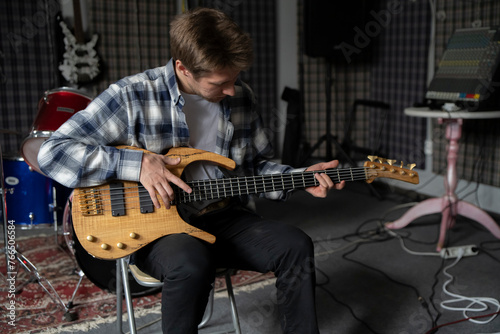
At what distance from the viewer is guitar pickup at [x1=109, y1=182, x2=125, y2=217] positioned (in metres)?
1.34

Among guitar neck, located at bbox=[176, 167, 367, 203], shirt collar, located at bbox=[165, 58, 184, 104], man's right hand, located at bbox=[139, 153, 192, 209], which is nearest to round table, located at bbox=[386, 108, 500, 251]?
guitar neck, located at bbox=[176, 167, 367, 203]

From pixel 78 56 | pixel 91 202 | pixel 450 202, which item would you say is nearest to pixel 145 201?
pixel 91 202

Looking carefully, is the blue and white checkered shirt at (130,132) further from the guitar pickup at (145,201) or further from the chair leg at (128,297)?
the chair leg at (128,297)

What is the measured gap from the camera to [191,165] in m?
1.48

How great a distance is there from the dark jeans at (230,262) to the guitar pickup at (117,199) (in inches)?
5.0

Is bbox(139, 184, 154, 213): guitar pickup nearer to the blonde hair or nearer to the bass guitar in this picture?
the bass guitar

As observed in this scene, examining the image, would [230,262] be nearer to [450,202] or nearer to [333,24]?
[450,202]

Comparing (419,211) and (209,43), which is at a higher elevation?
(209,43)

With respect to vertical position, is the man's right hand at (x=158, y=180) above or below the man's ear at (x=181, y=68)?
below

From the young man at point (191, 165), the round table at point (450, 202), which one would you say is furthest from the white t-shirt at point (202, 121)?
the round table at point (450, 202)

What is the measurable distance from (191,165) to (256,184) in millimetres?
203

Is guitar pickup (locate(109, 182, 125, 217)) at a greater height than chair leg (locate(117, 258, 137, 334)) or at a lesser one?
greater

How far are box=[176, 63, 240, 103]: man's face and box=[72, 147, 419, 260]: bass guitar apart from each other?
0.17 meters

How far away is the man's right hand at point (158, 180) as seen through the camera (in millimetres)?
1332
